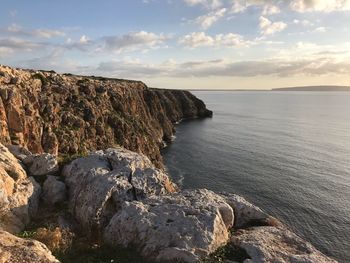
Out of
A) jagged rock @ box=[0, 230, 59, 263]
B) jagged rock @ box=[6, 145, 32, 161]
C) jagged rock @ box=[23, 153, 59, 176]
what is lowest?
jagged rock @ box=[0, 230, 59, 263]

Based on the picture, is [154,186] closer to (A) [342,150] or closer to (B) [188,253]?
(B) [188,253]

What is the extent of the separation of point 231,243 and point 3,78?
131 ft

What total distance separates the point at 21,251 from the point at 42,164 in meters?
13.0

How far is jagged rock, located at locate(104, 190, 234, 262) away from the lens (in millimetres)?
16906

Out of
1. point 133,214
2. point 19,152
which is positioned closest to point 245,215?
point 133,214

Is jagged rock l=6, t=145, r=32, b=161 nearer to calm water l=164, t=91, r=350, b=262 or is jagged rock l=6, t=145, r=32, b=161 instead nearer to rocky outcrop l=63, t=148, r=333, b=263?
rocky outcrop l=63, t=148, r=333, b=263

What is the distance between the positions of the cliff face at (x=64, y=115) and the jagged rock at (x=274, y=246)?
2780cm

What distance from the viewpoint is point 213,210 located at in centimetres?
1917

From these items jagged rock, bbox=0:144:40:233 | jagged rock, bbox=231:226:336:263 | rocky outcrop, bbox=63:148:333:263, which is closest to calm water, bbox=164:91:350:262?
jagged rock, bbox=231:226:336:263

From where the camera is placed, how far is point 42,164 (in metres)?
25.2

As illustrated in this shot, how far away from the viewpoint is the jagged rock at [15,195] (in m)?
19.3

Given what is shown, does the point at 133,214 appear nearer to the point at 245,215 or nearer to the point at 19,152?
the point at 245,215

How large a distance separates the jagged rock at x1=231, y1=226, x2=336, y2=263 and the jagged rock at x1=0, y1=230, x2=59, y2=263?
961 centimetres

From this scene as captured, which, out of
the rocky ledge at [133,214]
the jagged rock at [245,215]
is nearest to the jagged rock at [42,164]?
the rocky ledge at [133,214]
